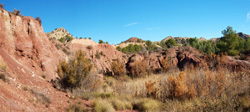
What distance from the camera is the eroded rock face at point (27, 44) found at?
30.9ft

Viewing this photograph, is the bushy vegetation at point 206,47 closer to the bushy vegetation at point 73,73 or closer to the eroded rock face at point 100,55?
the eroded rock face at point 100,55

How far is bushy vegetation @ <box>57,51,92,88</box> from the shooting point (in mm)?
9346

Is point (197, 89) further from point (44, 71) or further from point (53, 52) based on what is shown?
point (53, 52)

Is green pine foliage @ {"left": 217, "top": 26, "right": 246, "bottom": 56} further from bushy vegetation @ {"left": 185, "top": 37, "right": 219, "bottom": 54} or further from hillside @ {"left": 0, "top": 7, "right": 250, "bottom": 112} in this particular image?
hillside @ {"left": 0, "top": 7, "right": 250, "bottom": 112}

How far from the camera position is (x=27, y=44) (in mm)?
10633

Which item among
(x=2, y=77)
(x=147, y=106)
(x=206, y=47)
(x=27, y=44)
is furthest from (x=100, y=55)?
(x=206, y=47)

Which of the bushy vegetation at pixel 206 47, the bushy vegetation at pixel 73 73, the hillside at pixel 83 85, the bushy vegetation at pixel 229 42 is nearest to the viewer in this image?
the hillside at pixel 83 85

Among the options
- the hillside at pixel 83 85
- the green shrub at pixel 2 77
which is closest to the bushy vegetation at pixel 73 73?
the hillside at pixel 83 85

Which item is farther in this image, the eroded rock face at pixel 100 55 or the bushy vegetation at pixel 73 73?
the eroded rock face at pixel 100 55

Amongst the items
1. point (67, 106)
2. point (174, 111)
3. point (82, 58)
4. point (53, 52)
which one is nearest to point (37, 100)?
point (67, 106)

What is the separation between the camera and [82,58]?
10.2 metres

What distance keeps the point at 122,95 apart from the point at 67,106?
3.45 metres

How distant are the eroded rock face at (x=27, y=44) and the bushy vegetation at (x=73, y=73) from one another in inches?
71.4

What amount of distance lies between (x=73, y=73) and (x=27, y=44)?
451 cm
